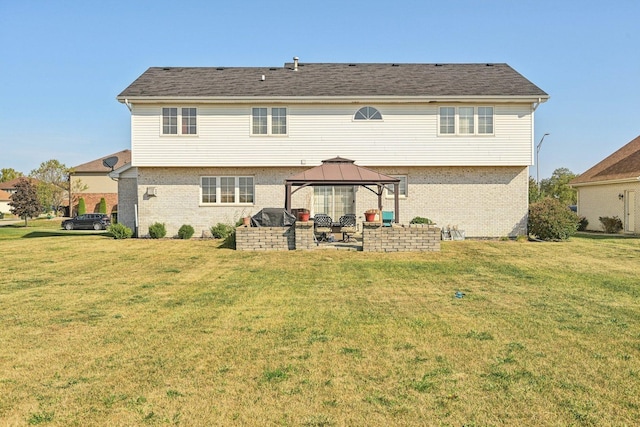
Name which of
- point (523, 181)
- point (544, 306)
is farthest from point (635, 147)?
point (544, 306)

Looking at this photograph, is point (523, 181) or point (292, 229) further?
point (523, 181)

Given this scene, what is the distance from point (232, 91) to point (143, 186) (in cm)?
575

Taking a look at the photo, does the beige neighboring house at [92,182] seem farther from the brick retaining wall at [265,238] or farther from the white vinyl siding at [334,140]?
the brick retaining wall at [265,238]

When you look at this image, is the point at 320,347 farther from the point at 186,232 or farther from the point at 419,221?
the point at 186,232

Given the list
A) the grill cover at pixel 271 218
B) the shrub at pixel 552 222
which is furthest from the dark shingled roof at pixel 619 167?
the grill cover at pixel 271 218

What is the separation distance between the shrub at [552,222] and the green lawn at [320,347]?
8.09 m

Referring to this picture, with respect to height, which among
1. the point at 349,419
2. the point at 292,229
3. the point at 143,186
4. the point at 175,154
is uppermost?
the point at 175,154

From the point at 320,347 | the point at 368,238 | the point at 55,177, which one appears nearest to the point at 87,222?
the point at 368,238

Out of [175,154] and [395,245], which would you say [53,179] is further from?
[395,245]

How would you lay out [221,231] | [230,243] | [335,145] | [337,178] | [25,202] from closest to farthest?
[337,178] < [230,243] < [221,231] < [335,145] < [25,202]

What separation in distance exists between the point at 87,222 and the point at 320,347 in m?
34.1

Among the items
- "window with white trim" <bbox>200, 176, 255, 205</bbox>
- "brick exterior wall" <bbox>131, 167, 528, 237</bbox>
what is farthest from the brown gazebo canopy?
"window with white trim" <bbox>200, 176, 255, 205</bbox>

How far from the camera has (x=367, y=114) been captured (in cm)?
2084

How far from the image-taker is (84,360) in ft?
18.0
